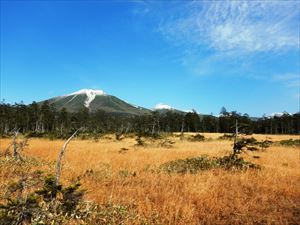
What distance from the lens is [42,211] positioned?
217 inches

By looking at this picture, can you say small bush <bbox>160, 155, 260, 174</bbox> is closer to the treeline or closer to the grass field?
the grass field

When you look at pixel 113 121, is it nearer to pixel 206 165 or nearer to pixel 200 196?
pixel 206 165

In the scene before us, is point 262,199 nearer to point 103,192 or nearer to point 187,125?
point 103,192

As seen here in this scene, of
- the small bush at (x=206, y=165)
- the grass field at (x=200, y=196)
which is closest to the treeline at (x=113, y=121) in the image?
the small bush at (x=206, y=165)

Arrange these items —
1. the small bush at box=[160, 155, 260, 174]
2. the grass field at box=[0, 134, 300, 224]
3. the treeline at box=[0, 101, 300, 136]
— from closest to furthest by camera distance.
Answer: the grass field at box=[0, 134, 300, 224] → the small bush at box=[160, 155, 260, 174] → the treeline at box=[0, 101, 300, 136]

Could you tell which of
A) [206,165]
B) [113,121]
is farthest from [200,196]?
[113,121]

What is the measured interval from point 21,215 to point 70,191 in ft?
3.45

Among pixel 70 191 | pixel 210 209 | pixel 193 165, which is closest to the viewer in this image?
pixel 70 191

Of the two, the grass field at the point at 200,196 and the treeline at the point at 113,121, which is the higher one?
the treeline at the point at 113,121

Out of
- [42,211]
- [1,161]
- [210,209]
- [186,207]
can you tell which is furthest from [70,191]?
[1,161]

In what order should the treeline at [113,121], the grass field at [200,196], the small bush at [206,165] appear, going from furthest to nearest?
1. the treeline at [113,121]
2. the small bush at [206,165]
3. the grass field at [200,196]

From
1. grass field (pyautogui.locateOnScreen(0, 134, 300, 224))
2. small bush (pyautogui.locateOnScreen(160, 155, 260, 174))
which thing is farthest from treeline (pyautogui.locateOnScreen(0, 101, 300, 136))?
grass field (pyautogui.locateOnScreen(0, 134, 300, 224))

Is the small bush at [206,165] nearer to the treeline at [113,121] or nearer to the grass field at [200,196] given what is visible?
the grass field at [200,196]

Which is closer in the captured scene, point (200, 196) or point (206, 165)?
point (200, 196)
